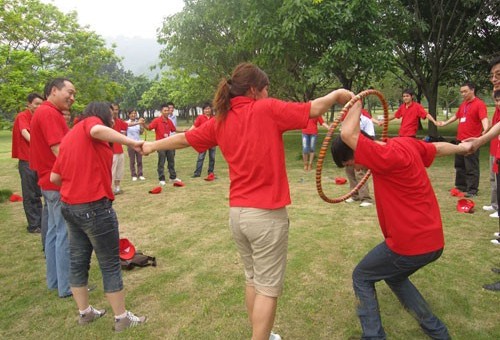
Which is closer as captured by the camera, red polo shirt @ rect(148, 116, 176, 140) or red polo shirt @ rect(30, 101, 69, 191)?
red polo shirt @ rect(30, 101, 69, 191)

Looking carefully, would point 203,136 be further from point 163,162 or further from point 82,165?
point 163,162

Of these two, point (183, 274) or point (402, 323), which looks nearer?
point (402, 323)

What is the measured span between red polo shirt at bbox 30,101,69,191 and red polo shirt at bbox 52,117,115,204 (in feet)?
1.48

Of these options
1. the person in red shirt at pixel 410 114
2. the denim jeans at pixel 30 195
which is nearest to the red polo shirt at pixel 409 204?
the denim jeans at pixel 30 195

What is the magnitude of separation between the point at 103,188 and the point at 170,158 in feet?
27.4

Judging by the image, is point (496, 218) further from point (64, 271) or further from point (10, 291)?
point (10, 291)

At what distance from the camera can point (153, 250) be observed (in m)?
5.99

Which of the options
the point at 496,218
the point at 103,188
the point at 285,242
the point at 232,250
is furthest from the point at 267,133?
the point at 496,218

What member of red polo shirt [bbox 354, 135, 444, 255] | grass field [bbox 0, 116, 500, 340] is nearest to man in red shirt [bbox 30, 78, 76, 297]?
grass field [bbox 0, 116, 500, 340]

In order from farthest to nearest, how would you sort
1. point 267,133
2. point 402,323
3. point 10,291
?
1. point 10,291
2. point 402,323
3. point 267,133

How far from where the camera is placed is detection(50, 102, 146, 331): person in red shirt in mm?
3451

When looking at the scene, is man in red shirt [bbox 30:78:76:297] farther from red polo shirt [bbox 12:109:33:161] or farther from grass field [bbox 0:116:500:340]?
red polo shirt [bbox 12:109:33:161]

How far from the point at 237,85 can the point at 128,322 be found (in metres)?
2.58

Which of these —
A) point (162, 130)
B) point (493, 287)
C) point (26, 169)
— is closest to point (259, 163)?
point (493, 287)
